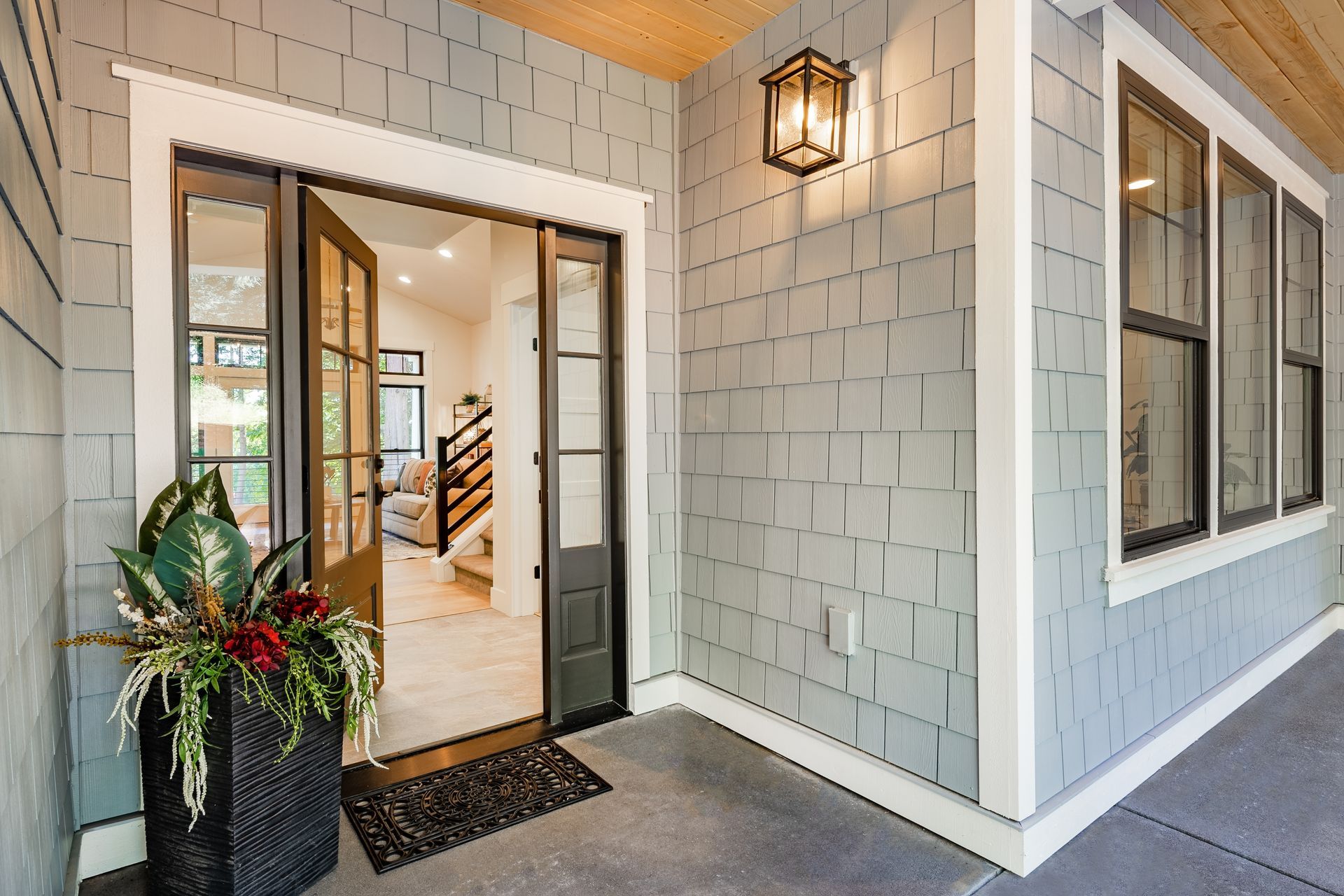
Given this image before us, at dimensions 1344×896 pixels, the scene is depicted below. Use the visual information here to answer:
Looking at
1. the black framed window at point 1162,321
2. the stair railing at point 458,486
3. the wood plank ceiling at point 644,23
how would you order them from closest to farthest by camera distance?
the black framed window at point 1162,321
the wood plank ceiling at point 644,23
the stair railing at point 458,486

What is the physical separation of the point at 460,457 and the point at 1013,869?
19.9 feet

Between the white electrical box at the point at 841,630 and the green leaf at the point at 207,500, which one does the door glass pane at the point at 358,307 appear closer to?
the green leaf at the point at 207,500

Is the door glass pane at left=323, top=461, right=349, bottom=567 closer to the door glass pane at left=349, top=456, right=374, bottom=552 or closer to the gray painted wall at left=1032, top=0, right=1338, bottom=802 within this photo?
the door glass pane at left=349, top=456, right=374, bottom=552

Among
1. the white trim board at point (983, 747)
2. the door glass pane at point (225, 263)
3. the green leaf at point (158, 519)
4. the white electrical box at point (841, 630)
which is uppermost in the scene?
the door glass pane at point (225, 263)

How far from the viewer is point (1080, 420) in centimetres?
214

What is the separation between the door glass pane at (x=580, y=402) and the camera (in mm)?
2980

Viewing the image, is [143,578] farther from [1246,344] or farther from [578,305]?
[1246,344]

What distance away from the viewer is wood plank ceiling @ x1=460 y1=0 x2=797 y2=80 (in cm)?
255

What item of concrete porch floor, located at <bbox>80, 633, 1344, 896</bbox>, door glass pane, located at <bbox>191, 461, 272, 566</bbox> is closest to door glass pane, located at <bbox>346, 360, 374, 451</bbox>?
door glass pane, located at <bbox>191, 461, 272, 566</bbox>

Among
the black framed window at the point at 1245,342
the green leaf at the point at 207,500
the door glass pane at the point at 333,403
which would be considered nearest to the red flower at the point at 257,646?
the green leaf at the point at 207,500

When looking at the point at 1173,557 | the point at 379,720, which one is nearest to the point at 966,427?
the point at 1173,557

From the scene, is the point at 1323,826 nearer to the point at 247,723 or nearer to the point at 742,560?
the point at 742,560

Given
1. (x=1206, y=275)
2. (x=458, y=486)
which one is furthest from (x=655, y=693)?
(x=458, y=486)

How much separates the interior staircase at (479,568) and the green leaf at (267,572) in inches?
130
